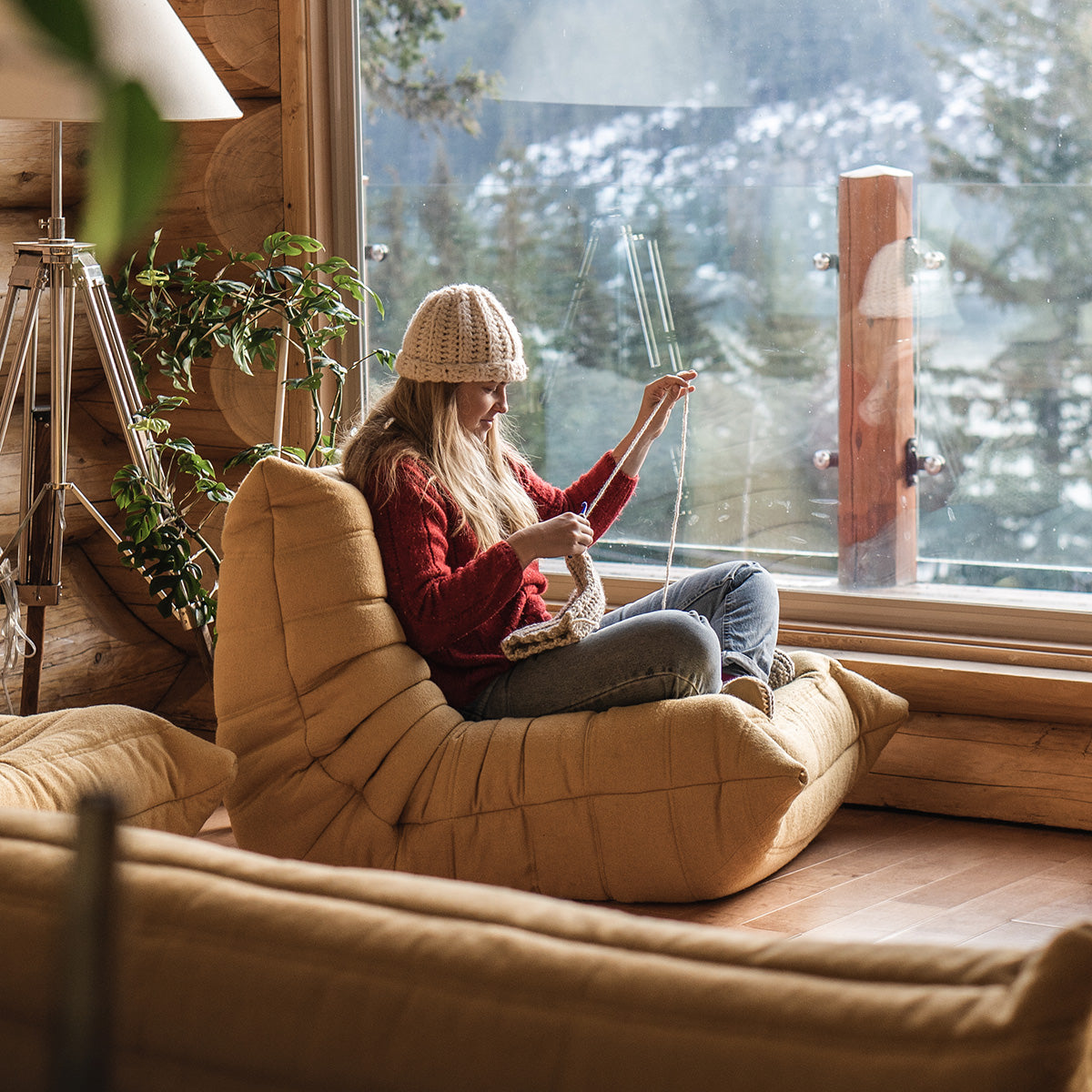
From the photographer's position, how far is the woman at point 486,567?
2338 mm

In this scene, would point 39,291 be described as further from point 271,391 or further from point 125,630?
point 125,630

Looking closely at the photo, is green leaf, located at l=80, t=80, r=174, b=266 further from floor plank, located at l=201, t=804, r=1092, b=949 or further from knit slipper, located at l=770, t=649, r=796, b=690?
knit slipper, located at l=770, t=649, r=796, b=690

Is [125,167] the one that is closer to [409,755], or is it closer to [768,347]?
[409,755]

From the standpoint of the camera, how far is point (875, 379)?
10.1 feet

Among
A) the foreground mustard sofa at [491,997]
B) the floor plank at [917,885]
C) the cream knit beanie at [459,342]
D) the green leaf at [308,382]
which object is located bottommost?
the floor plank at [917,885]

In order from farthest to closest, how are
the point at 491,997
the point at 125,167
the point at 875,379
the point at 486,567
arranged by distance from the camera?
the point at 875,379 → the point at 486,567 → the point at 491,997 → the point at 125,167

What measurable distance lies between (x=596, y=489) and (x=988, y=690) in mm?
959

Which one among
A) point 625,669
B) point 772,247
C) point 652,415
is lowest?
point 625,669

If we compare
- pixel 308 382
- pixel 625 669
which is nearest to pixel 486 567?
pixel 625 669

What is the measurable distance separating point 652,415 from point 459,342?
20.4 inches

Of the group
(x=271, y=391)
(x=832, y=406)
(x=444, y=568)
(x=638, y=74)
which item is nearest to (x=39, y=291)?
(x=271, y=391)

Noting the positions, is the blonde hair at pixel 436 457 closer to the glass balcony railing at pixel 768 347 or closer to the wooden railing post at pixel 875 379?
the glass balcony railing at pixel 768 347

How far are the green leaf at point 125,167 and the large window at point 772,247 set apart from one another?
9.39 ft


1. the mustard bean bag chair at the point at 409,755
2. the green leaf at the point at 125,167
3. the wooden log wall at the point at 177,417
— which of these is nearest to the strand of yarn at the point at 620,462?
the mustard bean bag chair at the point at 409,755
